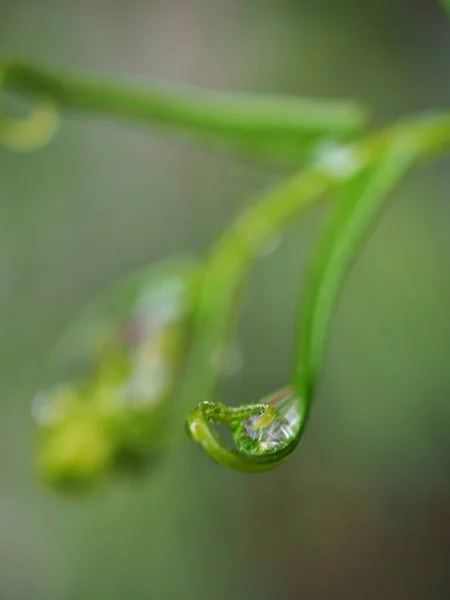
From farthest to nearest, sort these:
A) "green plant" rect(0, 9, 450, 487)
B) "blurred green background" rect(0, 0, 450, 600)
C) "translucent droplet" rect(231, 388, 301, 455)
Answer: "blurred green background" rect(0, 0, 450, 600) → "green plant" rect(0, 9, 450, 487) → "translucent droplet" rect(231, 388, 301, 455)

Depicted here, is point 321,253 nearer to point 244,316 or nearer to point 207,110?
point 207,110

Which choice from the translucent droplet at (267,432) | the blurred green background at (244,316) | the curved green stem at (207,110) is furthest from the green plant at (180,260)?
the blurred green background at (244,316)

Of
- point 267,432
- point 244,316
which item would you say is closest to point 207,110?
point 267,432

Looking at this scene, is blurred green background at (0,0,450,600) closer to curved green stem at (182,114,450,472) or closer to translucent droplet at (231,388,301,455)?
curved green stem at (182,114,450,472)

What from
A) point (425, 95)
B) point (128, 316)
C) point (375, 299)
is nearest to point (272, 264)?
Result: point (375, 299)

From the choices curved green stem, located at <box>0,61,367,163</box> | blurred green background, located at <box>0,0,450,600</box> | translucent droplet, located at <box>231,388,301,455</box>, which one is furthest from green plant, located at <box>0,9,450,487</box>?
blurred green background, located at <box>0,0,450,600</box>

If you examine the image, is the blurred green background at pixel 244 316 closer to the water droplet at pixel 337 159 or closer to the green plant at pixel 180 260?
the green plant at pixel 180 260
